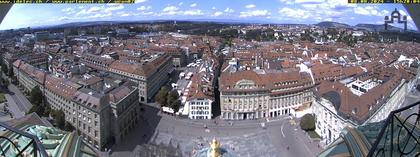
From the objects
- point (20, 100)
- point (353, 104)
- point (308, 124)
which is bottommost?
point (308, 124)

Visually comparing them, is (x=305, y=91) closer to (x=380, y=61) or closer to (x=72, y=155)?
(x=380, y=61)

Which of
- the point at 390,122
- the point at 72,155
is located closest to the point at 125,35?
the point at 72,155

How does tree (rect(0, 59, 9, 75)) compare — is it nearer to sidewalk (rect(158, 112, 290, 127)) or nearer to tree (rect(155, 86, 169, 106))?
tree (rect(155, 86, 169, 106))

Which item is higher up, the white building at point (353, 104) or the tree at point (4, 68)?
the tree at point (4, 68)

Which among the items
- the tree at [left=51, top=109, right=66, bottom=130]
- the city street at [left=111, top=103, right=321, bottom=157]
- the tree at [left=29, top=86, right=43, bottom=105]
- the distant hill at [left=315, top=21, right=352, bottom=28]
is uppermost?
the distant hill at [left=315, top=21, right=352, bottom=28]

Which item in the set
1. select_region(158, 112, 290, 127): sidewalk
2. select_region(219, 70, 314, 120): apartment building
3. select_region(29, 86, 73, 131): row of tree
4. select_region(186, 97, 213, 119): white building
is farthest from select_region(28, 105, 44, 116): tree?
select_region(219, 70, 314, 120): apartment building

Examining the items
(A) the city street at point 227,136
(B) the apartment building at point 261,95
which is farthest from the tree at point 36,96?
(B) the apartment building at point 261,95

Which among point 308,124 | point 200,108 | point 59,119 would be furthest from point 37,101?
point 308,124

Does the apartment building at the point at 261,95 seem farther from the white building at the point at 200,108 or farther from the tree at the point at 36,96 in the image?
the tree at the point at 36,96

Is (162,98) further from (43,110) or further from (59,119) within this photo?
(59,119)
